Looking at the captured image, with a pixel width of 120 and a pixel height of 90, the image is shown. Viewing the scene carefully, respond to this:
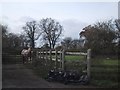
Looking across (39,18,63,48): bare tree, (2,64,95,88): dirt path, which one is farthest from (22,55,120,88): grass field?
(39,18,63,48): bare tree

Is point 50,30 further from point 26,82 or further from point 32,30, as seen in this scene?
Answer: point 26,82

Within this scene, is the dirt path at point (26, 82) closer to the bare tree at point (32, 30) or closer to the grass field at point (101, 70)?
the grass field at point (101, 70)

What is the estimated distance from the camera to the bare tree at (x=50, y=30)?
2412 inches

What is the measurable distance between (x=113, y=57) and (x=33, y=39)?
4748 cm

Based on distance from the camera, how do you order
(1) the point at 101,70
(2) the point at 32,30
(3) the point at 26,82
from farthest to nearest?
(2) the point at 32,30, (1) the point at 101,70, (3) the point at 26,82

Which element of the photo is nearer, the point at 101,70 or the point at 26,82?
the point at 26,82

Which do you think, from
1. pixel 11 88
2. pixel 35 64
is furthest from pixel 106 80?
pixel 35 64

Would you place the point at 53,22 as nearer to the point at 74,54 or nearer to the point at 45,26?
the point at 45,26

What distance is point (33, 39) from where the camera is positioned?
2430 inches

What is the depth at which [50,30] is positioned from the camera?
67688 mm

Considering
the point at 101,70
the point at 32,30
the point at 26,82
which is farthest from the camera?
the point at 32,30

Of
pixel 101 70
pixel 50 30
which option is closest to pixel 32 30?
pixel 50 30

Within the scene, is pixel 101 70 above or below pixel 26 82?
above

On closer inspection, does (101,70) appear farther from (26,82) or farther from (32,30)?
(32,30)
